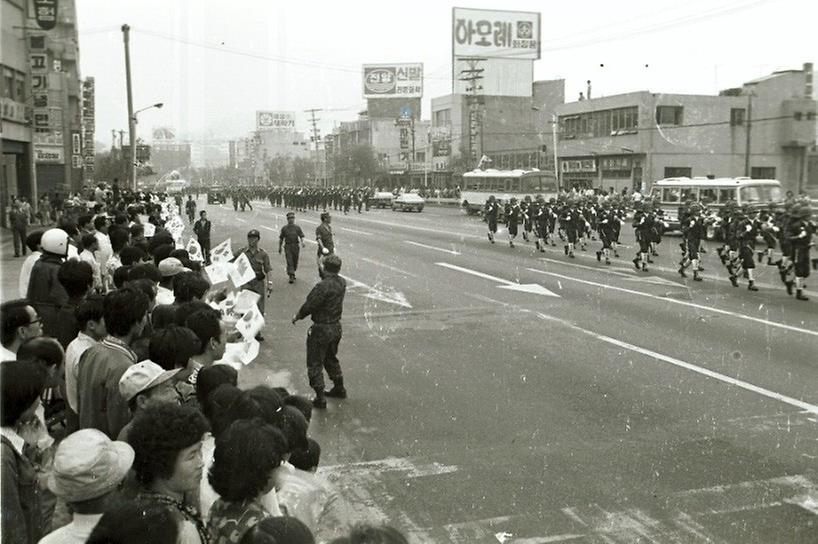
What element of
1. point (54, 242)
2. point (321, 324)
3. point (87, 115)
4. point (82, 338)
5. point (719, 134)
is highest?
point (87, 115)

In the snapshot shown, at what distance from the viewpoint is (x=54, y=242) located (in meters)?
8.19

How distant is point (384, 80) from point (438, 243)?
89846mm

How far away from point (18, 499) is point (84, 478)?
0.64 meters

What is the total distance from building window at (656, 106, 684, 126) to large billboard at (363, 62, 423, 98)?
59486 millimetres

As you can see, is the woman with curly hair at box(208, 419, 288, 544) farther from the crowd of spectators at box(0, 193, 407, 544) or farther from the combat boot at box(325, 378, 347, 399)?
the combat boot at box(325, 378, 347, 399)

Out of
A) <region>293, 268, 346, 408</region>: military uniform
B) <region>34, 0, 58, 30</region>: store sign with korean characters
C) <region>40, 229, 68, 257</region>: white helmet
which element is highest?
<region>34, 0, 58, 30</region>: store sign with korean characters

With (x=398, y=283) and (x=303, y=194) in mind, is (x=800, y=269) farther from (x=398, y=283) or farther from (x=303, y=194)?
(x=303, y=194)

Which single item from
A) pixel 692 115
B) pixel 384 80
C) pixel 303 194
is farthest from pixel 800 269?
pixel 384 80

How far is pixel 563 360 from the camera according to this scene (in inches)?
431

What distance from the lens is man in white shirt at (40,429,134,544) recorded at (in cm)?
293

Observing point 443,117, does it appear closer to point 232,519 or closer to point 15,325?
point 15,325

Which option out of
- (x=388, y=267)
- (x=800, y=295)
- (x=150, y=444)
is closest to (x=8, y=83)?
(x=388, y=267)

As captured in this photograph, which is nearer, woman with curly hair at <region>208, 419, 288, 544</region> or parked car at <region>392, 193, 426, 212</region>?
woman with curly hair at <region>208, 419, 288, 544</region>

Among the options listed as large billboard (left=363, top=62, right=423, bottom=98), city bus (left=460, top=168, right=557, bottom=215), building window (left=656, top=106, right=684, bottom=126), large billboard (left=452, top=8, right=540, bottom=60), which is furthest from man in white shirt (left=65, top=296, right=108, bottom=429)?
large billboard (left=363, top=62, right=423, bottom=98)
